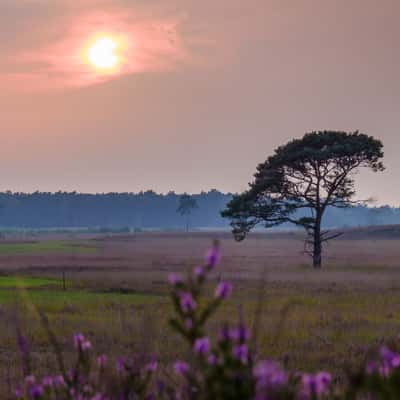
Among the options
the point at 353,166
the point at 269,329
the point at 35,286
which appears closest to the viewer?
the point at 269,329

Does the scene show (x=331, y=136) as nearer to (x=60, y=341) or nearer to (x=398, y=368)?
(x=60, y=341)

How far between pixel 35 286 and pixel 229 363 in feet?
109

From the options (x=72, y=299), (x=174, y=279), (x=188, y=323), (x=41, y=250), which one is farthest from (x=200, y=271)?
(x=41, y=250)

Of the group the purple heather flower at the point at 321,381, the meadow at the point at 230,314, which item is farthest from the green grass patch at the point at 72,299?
the purple heather flower at the point at 321,381

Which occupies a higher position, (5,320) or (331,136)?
(331,136)

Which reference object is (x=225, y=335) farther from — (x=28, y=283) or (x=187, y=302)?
(x=28, y=283)

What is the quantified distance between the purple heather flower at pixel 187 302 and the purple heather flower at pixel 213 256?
21cm

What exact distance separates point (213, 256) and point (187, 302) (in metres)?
0.30

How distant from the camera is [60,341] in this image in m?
16.0

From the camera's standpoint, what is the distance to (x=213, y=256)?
264 centimetres

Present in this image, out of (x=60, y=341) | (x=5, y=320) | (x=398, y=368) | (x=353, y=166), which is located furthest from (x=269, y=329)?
(x=353, y=166)

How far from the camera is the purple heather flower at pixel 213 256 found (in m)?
2.61

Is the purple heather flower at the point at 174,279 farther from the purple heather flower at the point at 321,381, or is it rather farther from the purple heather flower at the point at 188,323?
the purple heather flower at the point at 321,381

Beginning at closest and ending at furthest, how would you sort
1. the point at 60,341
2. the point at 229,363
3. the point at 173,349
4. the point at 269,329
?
the point at 229,363
the point at 173,349
the point at 60,341
the point at 269,329
